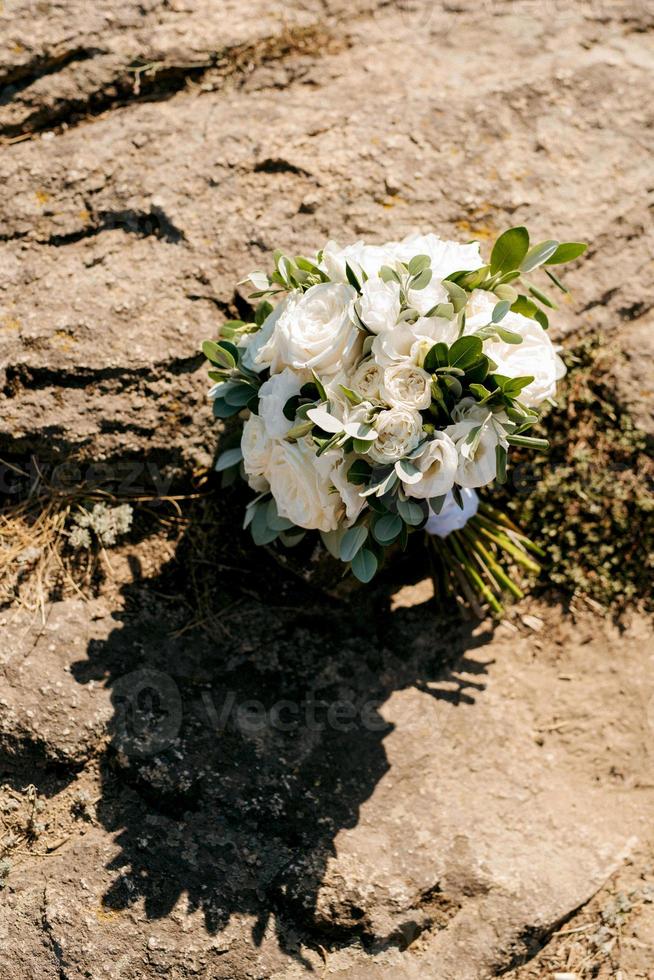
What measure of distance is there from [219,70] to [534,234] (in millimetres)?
1616

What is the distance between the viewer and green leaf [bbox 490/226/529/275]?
2490 mm

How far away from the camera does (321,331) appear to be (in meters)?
2.28

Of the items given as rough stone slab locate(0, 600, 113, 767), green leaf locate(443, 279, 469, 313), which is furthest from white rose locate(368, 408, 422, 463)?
rough stone slab locate(0, 600, 113, 767)

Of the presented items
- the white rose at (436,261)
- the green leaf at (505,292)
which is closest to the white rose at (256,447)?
the white rose at (436,261)

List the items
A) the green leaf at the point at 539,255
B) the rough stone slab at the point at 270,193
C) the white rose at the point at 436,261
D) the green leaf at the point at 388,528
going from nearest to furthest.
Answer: the white rose at the point at 436,261 < the green leaf at the point at 388,528 < the green leaf at the point at 539,255 < the rough stone slab at the point at 270,193

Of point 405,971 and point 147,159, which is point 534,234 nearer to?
point 147,159

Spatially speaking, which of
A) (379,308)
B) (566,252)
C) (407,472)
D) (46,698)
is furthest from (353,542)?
(46,698)

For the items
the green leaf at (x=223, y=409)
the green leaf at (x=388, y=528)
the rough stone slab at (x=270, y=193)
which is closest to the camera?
the green leaf at (x=388, y=528)

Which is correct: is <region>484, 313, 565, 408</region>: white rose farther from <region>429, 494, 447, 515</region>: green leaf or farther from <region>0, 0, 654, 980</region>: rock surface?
<region>0, 0, 654, 980</region>: rock surface

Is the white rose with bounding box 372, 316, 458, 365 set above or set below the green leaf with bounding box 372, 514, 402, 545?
above

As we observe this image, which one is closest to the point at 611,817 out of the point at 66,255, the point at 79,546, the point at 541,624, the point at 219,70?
the point at 541,624

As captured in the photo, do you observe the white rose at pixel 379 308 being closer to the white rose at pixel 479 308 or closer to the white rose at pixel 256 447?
the white rose at pixel 479 308

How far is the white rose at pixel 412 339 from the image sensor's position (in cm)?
225

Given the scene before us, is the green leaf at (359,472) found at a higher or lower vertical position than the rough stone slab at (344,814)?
higher
